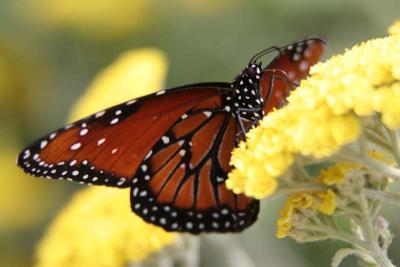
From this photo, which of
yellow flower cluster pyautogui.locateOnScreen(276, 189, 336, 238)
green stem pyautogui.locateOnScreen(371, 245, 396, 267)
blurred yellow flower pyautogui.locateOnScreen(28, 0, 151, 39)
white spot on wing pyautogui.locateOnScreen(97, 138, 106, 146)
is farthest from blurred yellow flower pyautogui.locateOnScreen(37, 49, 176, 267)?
blurred yellow flower pyautogui.locateOnScreen(28, 0, 151, 39)

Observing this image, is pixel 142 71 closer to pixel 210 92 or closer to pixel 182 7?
pixel 210 92

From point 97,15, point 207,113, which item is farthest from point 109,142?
point 97,15

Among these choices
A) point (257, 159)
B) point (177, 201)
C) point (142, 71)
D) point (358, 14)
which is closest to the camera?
point (257, 159)

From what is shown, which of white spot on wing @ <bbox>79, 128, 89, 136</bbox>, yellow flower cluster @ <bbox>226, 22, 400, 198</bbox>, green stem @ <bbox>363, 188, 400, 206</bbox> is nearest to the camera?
yellow flower cluster @ <bbox>226, 22, 400, 198</bbox>

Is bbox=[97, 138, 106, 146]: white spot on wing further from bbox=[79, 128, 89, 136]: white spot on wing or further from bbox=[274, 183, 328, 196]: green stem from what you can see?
bbox=[274, 183, 328, 196]: green stem

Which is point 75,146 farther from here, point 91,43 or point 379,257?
point 91,43

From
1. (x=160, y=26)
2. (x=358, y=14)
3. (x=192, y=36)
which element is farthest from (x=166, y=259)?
(x=160, y=26)

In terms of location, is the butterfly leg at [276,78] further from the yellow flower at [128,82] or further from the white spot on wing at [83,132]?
the yellow flower at [128,82]
